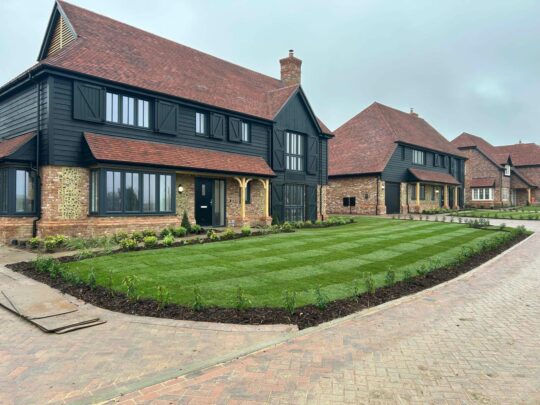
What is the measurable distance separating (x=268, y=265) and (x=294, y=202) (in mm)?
14604

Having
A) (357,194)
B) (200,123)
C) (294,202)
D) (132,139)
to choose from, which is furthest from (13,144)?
(357,194)

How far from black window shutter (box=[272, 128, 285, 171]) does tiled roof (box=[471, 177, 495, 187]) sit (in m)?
37.6

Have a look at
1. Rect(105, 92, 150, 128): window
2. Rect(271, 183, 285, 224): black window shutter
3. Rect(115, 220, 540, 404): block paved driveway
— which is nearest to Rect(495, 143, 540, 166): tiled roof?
Rect(271, 183, 285, 224): black window shutter

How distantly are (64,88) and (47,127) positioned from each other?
5.29 ft

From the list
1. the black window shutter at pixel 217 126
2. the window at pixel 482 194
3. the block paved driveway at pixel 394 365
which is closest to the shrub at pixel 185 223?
the black window shutter at pixel 217 126

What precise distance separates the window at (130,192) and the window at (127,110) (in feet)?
8.03

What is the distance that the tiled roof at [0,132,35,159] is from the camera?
1435cm

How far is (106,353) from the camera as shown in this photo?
500 cm

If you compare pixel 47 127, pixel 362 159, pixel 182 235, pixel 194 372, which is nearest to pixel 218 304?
pixel 194 372

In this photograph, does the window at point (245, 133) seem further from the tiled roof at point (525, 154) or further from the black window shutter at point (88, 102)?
the tiled roof at point (525, 154)

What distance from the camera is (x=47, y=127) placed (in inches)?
574

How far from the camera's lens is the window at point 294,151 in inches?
955

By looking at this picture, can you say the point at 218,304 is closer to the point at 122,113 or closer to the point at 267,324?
the point at 267,324

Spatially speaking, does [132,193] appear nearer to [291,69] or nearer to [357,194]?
[291,69]
